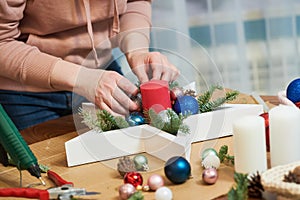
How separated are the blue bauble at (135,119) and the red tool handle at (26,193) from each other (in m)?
0.21

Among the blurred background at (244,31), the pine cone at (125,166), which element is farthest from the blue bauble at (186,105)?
the blurred background at (244,31)

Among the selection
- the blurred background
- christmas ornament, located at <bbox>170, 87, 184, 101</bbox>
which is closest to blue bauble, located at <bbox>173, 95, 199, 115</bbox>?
christmas ornament, located at <bbox>170, 87, 184, 101</bbox>

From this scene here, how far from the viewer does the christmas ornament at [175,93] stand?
106 centimetres

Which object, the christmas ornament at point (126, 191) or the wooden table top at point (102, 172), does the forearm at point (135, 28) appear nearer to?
the wooden table top at point (102, 172)

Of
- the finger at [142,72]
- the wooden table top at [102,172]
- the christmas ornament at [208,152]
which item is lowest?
the wooden table top at [102,172]

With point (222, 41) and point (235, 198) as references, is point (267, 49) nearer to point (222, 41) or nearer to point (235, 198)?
point (222, 41)

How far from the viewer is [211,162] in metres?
0.97

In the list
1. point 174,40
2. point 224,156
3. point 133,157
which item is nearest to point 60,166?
point 133,157

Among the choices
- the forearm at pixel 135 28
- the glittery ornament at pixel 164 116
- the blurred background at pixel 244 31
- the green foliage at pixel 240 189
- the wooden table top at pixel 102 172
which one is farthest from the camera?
the blurred background at pixel 244 31

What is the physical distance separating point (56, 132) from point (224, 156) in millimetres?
386

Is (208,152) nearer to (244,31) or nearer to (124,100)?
(124,100)

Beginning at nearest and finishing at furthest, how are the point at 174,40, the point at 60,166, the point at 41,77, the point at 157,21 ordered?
the point at 60,166
the point at 41,77
the point at 174,40
the point at 157,21

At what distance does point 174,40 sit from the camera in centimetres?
156

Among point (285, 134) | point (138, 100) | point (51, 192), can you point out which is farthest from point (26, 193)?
point (285, 134)
